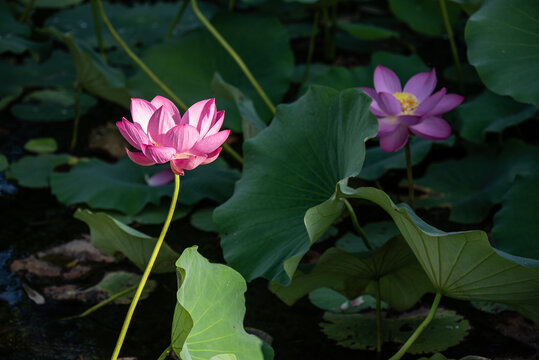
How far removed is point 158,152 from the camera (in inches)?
34.7

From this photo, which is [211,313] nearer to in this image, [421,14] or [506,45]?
[506,45]

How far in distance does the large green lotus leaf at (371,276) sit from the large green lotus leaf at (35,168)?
3.61ft

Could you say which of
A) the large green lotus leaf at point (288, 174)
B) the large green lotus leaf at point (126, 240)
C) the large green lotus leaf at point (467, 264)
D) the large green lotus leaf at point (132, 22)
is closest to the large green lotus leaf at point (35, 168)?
the large green lotus leaf at point (126, 240)

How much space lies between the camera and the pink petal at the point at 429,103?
4.16ft

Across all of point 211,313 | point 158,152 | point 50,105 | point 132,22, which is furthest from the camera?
point 132,22

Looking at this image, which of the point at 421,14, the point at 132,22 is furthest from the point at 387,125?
the point at 132,22

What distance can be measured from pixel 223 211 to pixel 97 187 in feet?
2.14

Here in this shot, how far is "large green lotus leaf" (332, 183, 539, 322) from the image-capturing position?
0.93m

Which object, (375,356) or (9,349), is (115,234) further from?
(375,356)

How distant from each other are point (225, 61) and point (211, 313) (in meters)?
1.43

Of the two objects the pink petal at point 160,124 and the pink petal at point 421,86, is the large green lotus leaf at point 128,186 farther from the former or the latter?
the pink petal at point 160,124

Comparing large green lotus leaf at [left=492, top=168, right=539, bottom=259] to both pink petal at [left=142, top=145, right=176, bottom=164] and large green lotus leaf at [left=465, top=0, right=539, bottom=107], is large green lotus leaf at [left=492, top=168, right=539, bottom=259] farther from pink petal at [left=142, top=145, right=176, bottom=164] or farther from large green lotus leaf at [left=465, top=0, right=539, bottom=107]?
pink petal at [left=142, top=145, right=176, bottom=164]

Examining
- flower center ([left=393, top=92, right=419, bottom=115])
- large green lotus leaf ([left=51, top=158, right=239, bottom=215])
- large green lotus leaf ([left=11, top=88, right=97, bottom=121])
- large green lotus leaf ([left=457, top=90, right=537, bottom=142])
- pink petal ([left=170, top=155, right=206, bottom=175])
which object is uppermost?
pink petal ([left=170, top=155, right=206, bottom=175])

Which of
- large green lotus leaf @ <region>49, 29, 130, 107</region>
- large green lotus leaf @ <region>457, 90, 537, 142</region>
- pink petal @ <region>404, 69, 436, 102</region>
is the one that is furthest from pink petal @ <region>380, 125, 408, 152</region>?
large green lotus leaf @ <region>49, 29, 130, 107</region>
